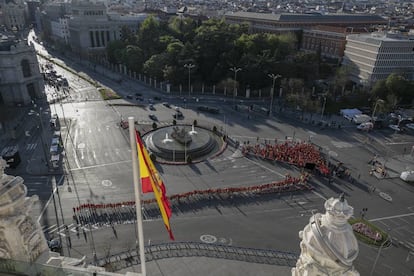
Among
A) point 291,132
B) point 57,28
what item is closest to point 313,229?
point 291,132

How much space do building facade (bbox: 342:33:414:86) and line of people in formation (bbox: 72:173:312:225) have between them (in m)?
51.7

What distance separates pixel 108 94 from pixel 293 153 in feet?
157

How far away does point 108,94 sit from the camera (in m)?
73.2

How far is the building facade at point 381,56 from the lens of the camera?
73.4 meters

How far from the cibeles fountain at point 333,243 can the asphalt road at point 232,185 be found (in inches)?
832

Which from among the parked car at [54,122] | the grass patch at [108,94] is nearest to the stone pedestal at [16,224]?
the parked car at [54,122]

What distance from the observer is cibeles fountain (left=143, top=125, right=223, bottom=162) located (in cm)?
4581

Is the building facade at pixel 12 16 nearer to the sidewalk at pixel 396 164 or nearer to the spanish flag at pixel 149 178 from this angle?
the sidewalk at pixel 396 164

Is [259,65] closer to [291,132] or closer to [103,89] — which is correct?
[291,132]

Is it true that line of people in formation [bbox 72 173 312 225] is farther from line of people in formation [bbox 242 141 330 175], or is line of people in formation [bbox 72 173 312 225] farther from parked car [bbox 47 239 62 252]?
line of people in formation [bbox 242 141 330 175]

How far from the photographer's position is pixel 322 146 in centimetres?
4978

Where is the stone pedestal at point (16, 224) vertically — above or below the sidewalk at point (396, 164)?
above

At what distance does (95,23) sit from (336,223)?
388 feet

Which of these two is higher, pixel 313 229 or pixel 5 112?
pixel 313 229
